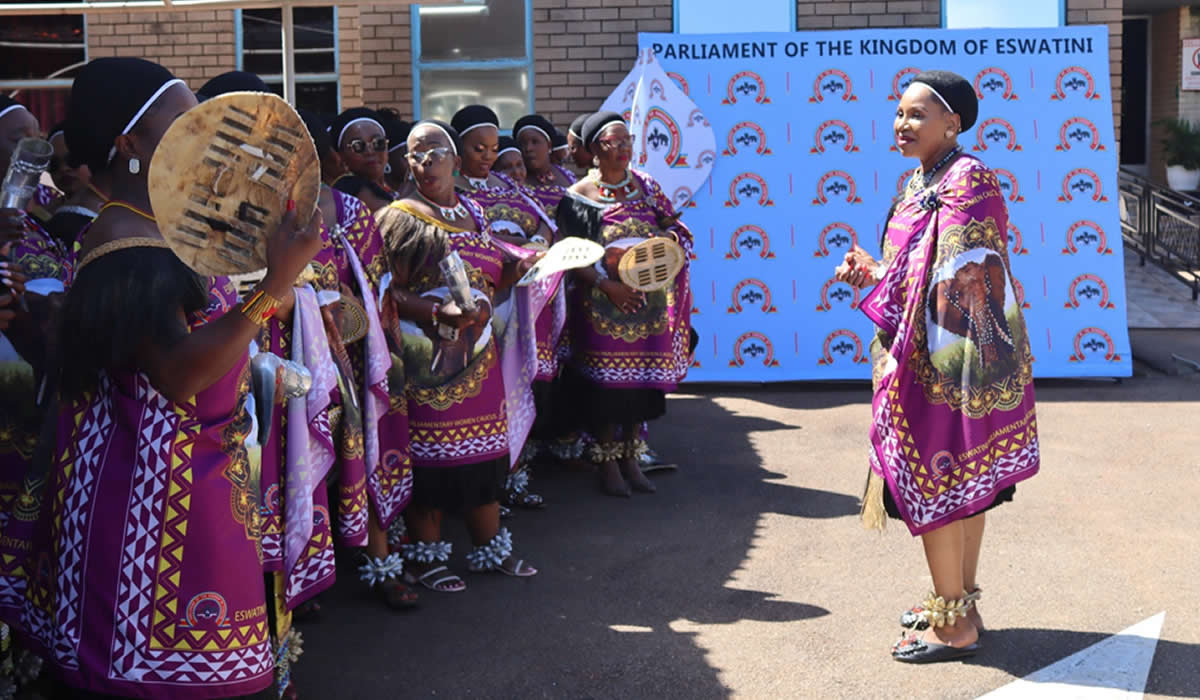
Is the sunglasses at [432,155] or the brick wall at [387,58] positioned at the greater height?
the brick wall at [387,58]

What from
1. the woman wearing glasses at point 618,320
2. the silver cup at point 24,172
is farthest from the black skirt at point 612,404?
the silver cup at point 24,172

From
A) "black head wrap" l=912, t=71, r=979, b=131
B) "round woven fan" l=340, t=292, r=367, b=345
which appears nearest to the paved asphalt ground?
"round woven fan" l=340, t=292, r=367, b=345

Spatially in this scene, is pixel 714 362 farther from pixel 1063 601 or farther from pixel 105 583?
pixel 105 583

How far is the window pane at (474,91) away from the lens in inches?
414

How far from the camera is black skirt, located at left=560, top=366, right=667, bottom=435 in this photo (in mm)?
6586

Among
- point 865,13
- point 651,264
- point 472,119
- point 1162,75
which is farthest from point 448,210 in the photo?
point 1162,75

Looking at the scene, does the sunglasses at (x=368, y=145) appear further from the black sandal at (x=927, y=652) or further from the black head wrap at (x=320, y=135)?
the black sandal at (x=927, y=652)

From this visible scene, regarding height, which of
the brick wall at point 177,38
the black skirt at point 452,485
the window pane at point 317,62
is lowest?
the black skirt at point 452,485

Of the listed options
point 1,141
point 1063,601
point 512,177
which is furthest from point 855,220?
point 1,141

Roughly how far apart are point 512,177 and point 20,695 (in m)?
4.52

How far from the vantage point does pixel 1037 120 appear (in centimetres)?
987

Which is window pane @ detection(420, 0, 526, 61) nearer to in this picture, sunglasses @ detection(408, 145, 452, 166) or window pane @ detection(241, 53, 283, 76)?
window pane @ detection(241, 53, 283, 76)

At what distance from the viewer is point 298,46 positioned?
1043cm

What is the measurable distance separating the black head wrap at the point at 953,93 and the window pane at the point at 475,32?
22.7 feet
